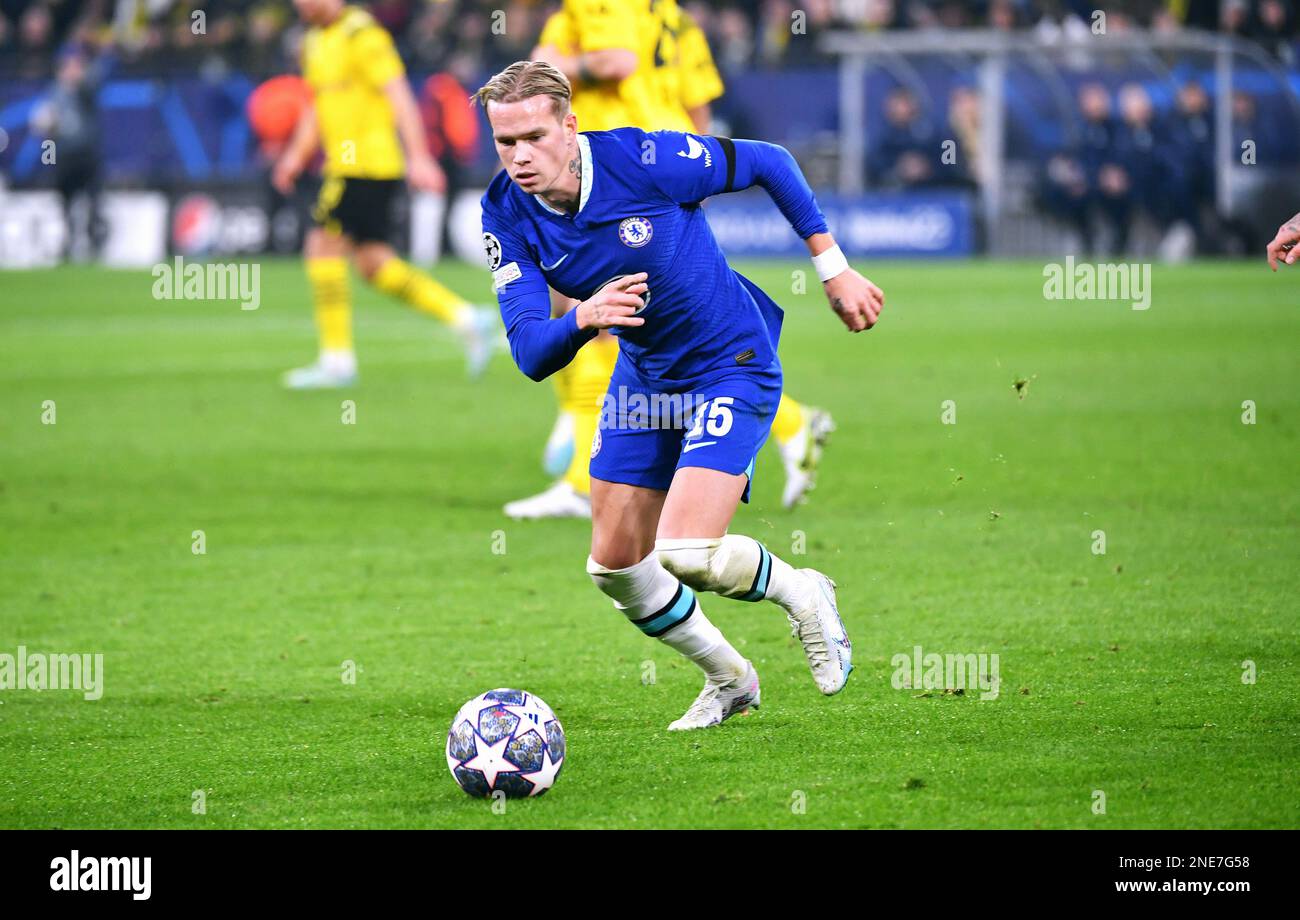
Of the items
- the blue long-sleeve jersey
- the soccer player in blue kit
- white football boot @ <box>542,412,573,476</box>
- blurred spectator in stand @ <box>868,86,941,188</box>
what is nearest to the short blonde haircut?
the soccer player in blue kit

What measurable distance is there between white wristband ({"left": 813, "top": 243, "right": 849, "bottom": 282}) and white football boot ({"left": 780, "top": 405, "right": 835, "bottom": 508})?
3.25 m

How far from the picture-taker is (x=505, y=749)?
15.8ft

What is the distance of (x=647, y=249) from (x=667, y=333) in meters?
0.25

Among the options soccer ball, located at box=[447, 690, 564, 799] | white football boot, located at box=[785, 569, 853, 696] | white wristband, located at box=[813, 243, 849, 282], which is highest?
white wristband, located at box=[813, 243, 849, 282]

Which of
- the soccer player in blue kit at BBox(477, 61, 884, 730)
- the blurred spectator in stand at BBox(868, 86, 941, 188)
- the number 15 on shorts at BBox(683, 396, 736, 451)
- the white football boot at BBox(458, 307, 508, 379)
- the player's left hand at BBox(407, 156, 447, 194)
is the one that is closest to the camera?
the soccer player in blue kit at BBox(477, 61, 884, 730)

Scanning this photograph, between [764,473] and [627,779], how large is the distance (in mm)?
5460

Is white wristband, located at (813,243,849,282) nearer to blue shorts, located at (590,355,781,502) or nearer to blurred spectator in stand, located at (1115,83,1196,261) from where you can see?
blue shorts, located at (590,355,781,502)

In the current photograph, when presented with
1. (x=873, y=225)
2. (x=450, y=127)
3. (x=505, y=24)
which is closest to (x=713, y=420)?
(x=873, y=225)

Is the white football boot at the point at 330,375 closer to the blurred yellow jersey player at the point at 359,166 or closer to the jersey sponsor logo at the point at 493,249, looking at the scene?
the blurred yellow jersey player at the point at 359,166

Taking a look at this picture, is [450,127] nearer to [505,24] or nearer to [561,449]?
[505,24]

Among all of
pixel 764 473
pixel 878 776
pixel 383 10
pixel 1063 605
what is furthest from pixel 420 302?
pixel 383 10

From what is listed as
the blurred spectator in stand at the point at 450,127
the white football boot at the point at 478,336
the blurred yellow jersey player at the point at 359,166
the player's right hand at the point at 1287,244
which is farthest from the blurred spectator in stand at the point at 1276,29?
the player's right hand at the point at 1287,244

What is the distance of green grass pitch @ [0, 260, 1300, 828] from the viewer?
4.85 metres

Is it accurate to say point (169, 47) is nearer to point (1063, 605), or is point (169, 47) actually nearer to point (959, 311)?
point (959, 311)
